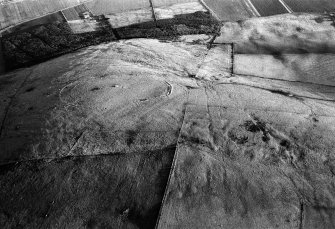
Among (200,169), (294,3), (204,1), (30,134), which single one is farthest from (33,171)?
(294,3)

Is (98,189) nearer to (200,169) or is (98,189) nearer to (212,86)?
(200,169)

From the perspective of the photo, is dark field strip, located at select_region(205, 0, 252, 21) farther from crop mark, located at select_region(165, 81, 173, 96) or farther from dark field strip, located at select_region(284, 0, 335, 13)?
crop mark, located at select_region(165, 81, 173, 96)

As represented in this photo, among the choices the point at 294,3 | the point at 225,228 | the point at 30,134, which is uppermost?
the point at 30,134

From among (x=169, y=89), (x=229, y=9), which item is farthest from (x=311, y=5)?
(x=169, y=89)

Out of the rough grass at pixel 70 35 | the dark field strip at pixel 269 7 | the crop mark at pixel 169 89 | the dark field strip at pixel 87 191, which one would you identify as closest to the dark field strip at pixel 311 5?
the dark field strip at pixel 269 7

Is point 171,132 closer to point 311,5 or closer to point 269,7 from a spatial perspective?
point 269,7

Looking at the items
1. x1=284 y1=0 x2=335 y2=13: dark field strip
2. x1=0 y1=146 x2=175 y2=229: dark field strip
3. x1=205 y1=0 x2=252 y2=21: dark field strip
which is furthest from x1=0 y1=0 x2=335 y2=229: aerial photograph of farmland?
x1=284 y1=0 x2=335 y2=13: dark field strip
